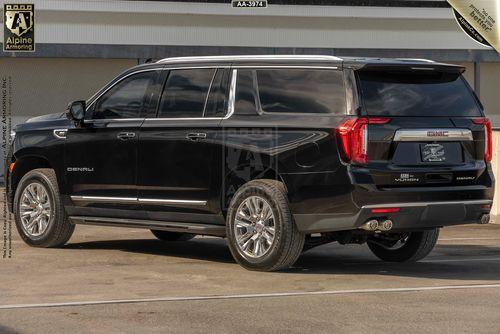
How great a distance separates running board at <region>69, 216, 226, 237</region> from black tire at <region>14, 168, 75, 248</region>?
0.15 meters

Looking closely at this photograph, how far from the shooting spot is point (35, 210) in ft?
42.1

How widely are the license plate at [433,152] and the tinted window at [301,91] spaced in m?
0.81

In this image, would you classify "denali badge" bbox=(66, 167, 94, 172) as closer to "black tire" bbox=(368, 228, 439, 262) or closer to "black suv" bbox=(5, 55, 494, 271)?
"black suv" bbox=(5, 55, 494, 271)

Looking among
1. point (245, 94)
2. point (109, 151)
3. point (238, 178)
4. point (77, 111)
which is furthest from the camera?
point (77, 111)

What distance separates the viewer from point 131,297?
364 inches

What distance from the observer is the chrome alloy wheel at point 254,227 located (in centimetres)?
1071

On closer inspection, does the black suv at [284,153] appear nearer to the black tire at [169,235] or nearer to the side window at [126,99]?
the side window at [126,99]

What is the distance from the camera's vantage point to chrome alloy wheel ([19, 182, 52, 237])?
41.8ft

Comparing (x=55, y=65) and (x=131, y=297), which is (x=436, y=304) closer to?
(x=131, y=297)

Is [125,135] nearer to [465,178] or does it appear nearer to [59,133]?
[59,133]

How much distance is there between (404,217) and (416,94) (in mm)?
1184

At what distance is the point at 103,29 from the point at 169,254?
23269mm

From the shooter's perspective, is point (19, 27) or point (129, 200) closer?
point (129, 200)

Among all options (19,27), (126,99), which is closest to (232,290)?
(126,99)
